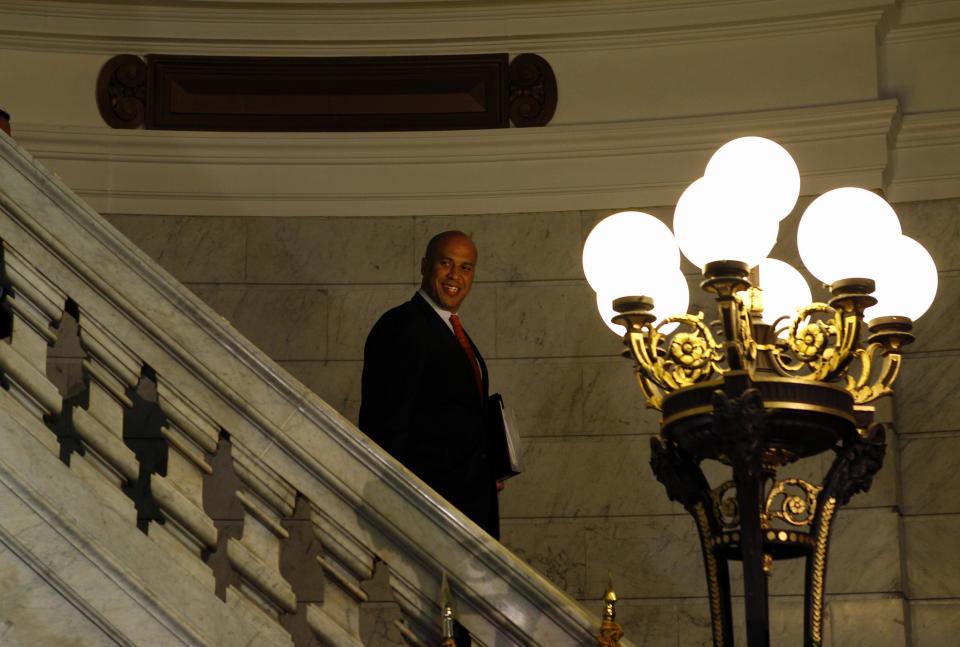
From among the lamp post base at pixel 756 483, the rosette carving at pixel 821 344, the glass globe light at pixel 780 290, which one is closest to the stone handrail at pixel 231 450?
the lamp post base at pixel 756 483

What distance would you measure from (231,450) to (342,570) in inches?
17.6

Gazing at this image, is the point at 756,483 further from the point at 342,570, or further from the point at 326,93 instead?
the point at 326,93

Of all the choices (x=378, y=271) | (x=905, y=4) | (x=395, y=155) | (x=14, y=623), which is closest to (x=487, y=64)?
(x=395, y=155)

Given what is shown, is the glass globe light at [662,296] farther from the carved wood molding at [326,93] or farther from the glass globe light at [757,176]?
the carved wood molding at [326,93]

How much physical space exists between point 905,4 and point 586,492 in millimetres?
2994

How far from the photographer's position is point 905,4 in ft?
26.7

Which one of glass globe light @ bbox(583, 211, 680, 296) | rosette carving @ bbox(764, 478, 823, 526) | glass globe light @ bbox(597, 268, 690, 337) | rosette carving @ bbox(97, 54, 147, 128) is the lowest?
rosette carving @ bbox(764, 478, 823, 526)

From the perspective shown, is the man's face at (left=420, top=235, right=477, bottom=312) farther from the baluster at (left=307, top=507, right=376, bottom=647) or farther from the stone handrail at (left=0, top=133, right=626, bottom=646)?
the baluster at (left=307, top=507, right=376, bottom=647)

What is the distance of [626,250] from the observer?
4.73 metres

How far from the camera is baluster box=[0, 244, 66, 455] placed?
4352 mm

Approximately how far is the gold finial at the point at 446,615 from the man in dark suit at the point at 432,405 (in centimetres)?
158

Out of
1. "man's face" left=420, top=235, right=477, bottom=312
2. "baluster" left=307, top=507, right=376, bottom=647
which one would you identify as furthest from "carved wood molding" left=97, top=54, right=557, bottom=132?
"baluster" left=307, top=507, right=376, bottom=647

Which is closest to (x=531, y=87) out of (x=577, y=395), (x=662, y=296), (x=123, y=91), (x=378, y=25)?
(x=378, y=25)

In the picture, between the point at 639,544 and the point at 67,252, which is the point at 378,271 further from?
the point at 67,252
